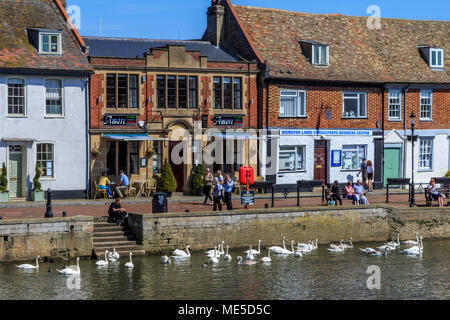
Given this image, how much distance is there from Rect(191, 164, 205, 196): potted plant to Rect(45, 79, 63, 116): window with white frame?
23.1 ft

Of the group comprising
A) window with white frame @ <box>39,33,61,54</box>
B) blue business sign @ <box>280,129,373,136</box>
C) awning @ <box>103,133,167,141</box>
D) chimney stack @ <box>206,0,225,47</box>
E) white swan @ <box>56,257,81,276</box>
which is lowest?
white swan @ <box>56,257,81,276</box>

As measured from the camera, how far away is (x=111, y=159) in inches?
1532

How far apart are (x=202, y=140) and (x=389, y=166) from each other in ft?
37.2

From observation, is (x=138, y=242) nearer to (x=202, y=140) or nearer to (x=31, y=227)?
(x=31, y=227)

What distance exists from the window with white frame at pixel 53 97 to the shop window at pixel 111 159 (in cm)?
290

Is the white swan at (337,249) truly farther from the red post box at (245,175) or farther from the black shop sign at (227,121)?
the black shop sign at (227,121)

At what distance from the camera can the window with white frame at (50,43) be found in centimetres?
3741

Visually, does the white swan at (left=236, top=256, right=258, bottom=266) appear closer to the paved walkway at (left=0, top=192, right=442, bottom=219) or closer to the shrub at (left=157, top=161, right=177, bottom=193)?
the paved walkway at (left=0, top=192, right=442, bottom=219)

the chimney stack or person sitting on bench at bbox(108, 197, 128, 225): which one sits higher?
the chimney stack

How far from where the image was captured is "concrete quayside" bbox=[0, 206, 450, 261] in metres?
A: 28.0

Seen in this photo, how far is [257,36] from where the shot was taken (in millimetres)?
43312

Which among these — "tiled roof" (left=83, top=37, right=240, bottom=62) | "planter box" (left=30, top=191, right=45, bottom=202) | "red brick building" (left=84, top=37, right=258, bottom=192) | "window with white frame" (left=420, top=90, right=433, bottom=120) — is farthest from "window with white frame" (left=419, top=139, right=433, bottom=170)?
"planter box" (left=30, top=191, right=45, bottom=202)

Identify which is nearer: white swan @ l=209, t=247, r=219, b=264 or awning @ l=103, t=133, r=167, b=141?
white swan @ l=209, t=247, r=219, b=264
